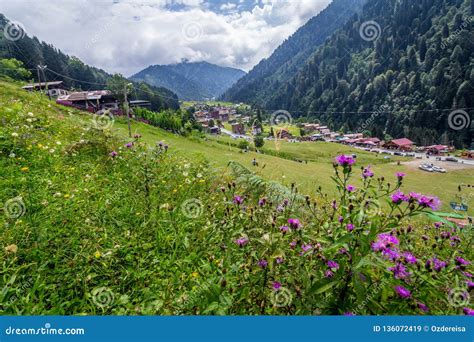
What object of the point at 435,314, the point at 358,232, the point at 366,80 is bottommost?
the point at 435,314

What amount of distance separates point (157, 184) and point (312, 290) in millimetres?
3831

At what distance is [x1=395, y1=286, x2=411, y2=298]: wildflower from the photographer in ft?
7.41

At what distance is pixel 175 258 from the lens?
3.48 meters

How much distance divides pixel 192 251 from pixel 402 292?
2.37m

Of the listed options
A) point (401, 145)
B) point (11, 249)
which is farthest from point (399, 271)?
point (401, 145)

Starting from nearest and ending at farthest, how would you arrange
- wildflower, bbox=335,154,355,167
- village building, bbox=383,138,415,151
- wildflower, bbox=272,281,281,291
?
wildflower, bbox=272,281,281,291 < wildflower, bbox=335,154,355,167 < village building, bbox=383,138,415,151

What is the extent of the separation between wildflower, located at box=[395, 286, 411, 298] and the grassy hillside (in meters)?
0.02

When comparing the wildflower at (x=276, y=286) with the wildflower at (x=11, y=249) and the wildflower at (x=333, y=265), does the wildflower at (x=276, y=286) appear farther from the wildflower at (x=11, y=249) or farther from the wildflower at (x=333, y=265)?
the wildflower at (x=11, y=249)

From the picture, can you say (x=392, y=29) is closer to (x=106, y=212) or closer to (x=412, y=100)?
(x=412, y=100)

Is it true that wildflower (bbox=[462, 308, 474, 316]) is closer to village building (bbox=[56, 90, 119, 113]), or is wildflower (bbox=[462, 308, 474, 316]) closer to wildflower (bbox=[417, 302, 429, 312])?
wildflower (bbox=[417, 302, 429, 312])

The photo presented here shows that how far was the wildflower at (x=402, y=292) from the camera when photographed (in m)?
2.26

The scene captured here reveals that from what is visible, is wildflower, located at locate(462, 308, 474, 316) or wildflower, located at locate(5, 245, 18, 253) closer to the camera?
wildflower, located at locate(462, 308, 474, 316)

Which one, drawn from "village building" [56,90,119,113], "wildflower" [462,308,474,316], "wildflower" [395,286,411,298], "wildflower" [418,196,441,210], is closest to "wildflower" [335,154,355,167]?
"wildflower" [418,196,441,210]

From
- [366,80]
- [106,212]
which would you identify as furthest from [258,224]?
[366,80]
